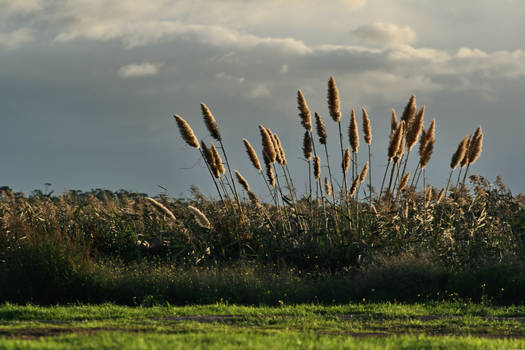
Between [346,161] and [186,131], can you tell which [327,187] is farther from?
[186,131]

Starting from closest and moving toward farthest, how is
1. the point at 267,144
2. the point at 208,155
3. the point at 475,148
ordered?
the point at 267,144
the point at 208,155
the point at 475,148

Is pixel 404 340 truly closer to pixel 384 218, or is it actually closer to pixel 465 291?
pixel 465 291

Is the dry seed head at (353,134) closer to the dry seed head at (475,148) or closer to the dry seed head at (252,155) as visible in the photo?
the dry seed head at (252,155)

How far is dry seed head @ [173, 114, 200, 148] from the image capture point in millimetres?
12469

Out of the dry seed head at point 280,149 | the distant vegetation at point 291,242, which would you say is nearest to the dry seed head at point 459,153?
the distant vegetation at point 291,242

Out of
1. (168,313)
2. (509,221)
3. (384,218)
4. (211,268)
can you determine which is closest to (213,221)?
(211,268)

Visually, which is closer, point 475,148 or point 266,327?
point 266,327

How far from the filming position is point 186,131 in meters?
12.5

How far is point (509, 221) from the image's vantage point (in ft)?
48.2

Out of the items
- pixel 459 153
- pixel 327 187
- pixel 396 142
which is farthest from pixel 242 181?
pixel 459 153

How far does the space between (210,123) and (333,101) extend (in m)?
2.56

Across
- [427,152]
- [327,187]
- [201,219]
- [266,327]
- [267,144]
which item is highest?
[267,144]

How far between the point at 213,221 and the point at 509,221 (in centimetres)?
700

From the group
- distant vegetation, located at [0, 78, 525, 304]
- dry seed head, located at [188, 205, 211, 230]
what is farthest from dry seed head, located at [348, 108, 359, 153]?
dry seed head, located at [188, 205, 211, 230]
